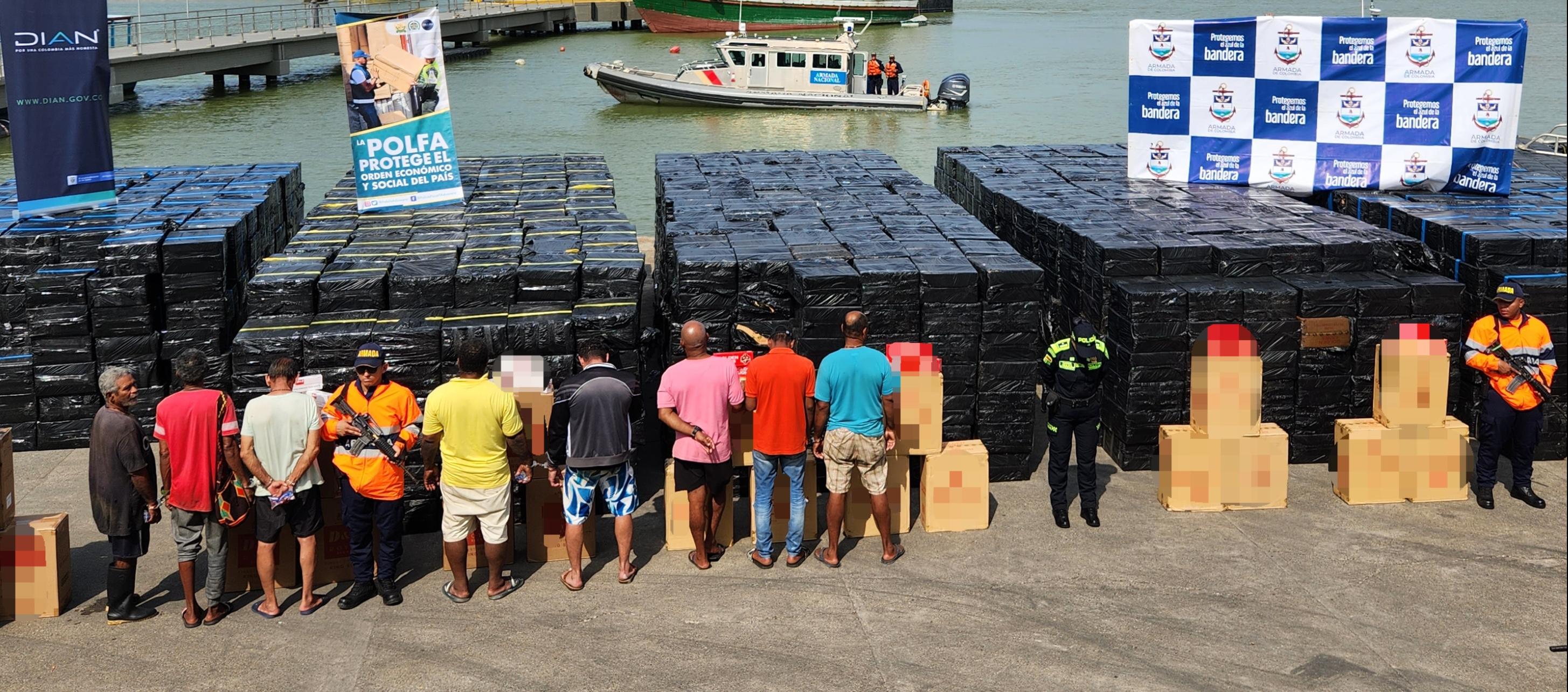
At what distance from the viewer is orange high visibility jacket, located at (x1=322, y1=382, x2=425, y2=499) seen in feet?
24.3

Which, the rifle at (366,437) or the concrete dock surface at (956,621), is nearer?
the concrete dock surface at (956,621)

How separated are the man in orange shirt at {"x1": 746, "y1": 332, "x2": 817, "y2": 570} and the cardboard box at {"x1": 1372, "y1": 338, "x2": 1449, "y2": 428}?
4.05 m

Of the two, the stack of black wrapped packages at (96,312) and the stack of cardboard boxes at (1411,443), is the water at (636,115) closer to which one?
the stack of black wrapped packages at (96,312)

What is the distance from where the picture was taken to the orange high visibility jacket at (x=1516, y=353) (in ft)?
28.9

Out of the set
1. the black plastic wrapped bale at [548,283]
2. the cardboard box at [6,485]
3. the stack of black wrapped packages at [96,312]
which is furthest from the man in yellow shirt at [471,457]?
the stack of black wrapped packages at [96,312]

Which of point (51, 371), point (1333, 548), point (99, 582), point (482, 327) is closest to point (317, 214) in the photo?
point (51, 371)

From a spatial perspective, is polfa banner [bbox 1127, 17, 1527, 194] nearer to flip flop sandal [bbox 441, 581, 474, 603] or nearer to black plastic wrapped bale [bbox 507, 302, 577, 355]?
black plastic wrapped bale [bbox 507, 302, 577, 355]

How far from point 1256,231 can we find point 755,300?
13.7ft

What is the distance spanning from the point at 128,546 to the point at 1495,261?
914 centimetres

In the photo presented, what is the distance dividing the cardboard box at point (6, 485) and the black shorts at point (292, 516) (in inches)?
60.0

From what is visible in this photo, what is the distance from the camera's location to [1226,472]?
29.5 ft

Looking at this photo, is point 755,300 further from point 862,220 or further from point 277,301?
point 277,301

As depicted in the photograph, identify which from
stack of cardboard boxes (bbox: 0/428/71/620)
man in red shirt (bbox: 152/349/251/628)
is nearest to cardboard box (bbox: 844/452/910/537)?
man in red shirt (bbox: 152/349/251/628)

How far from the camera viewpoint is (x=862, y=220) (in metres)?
11.5
